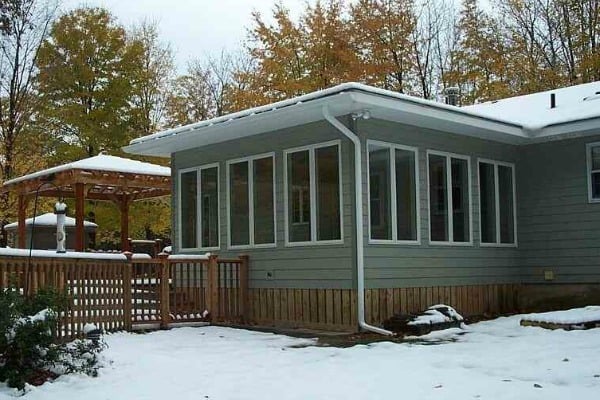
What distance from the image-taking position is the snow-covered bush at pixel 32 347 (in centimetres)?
556

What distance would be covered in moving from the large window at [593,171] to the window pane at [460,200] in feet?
6.19

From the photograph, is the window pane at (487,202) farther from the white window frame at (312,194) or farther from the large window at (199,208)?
the large window at (199,208)

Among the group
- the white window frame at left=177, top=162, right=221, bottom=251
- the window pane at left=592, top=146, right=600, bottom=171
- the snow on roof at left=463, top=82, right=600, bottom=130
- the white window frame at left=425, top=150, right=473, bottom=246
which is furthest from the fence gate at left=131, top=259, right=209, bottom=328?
the window pane at left=592, top=146, right=600, bottom=171

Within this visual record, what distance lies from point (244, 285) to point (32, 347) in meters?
4.91

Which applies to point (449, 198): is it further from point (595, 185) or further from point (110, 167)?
point (110, 167)

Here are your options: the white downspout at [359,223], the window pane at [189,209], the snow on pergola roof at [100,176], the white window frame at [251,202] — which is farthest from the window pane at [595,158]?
the snow on pergola roof at [100,176]

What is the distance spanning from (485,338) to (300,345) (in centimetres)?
216

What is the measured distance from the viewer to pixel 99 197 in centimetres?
1609

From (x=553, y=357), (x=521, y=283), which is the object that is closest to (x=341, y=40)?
(x=521, y=283)

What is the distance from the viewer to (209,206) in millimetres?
11250

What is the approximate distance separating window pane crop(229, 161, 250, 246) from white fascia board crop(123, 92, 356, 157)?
522 millimetres

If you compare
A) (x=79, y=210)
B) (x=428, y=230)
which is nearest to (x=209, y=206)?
(x=428, y=230)

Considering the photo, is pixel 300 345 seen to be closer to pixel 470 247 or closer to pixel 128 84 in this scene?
pixel 470 247

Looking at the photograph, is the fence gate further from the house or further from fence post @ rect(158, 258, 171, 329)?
the house
